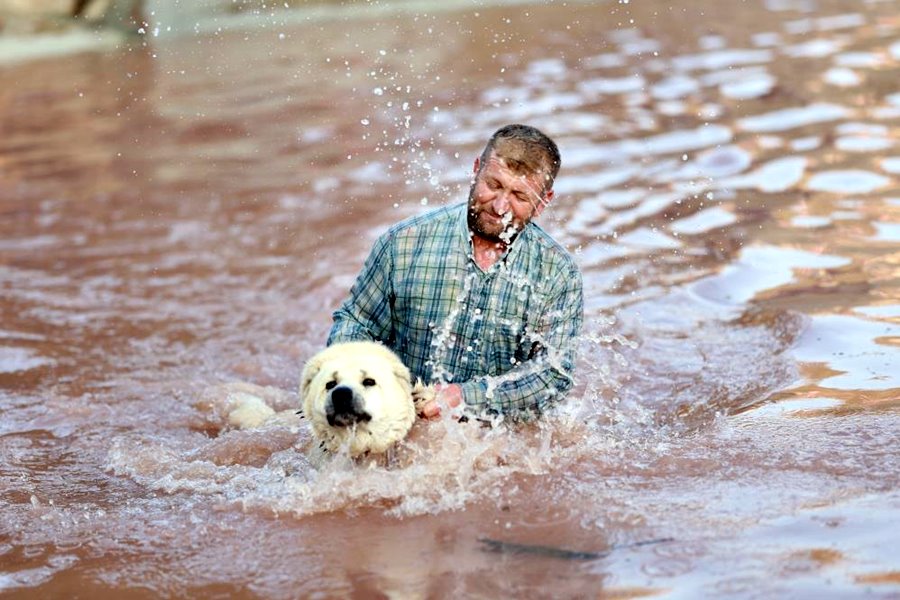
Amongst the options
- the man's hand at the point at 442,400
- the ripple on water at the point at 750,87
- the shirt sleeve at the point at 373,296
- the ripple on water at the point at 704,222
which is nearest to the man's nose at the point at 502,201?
the shirt sleeve at the point at 373,296

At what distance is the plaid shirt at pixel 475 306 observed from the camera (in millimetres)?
5312

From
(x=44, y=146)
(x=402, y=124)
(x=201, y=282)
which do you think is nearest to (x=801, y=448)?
(x=201, y=282)

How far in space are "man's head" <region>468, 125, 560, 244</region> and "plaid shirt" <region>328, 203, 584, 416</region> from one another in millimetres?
163

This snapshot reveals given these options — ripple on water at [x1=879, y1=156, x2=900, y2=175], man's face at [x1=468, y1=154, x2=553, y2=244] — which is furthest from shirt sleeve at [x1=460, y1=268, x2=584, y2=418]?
ripple on water at [x1=879, y1=156, x2=900, y2=175]

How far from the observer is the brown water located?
4273 mm

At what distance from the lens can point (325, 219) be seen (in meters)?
10.2

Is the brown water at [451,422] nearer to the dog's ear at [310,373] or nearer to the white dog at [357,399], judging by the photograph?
the white dog at [357,399]

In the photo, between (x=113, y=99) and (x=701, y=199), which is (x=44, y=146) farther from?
(x=701, y=199)

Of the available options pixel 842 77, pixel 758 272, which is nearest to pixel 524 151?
pixel 758 272

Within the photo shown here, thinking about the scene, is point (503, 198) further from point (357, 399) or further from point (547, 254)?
point (357, 399)

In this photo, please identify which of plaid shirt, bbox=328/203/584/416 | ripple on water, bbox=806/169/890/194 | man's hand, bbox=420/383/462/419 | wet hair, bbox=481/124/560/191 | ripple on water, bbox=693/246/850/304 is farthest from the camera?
ripple on water, bbox=806/169/890/194

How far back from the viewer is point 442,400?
16.2 ft

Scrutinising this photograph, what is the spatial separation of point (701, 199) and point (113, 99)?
8.55 metres

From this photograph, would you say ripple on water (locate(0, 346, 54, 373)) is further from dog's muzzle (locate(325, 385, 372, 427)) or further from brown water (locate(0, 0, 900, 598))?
dog's muzzle (locate(325, 385, 372, 427))
